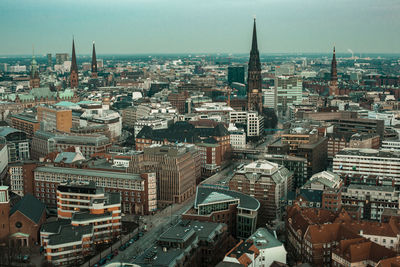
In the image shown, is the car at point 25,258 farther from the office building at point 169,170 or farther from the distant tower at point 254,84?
the distant tower at point 254,84

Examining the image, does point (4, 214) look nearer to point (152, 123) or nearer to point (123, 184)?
point (123, 184)

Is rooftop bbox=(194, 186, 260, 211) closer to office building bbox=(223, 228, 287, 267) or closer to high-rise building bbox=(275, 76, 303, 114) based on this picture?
office building bbox=(223, 228, 287, 267)

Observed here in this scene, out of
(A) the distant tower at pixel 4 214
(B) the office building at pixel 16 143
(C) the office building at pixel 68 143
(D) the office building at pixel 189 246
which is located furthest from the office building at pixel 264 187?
(B) the office building at pixel 16 143

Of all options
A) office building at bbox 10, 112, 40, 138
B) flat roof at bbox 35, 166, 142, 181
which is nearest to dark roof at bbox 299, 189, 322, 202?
flat roof at bbox 35, 166, 142, 181

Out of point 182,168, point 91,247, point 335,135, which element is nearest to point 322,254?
point 91,247

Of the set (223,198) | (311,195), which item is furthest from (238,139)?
(223,198)
